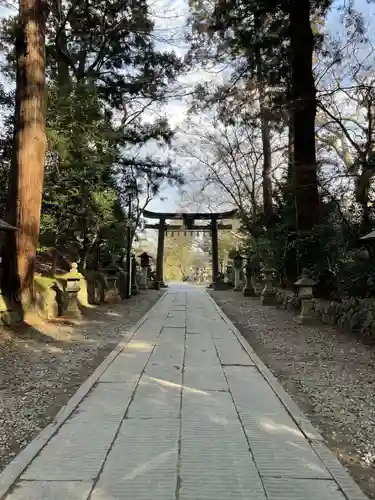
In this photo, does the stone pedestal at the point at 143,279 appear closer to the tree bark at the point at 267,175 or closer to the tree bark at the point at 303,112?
the tree bark at the point at 267,175

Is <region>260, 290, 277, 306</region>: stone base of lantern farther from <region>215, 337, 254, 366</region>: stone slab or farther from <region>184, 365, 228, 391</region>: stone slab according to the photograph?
<region>184, 365, 228, 391</region>: stone slab

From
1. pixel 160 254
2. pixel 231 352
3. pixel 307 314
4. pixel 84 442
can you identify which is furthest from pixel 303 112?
pixel 160 254

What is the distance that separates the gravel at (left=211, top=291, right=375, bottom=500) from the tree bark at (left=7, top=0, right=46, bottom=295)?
13.0ft

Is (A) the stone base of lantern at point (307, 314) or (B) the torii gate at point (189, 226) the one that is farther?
(B) the torii gate at point (189, 226)

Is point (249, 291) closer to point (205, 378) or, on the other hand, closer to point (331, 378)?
point (331, 378)

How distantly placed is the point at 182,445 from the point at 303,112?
29.2 feet

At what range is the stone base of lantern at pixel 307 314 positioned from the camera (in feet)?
28.7

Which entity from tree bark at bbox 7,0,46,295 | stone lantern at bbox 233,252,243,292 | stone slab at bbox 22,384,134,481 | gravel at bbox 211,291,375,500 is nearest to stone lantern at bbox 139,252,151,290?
stone lantern at bbox 233,252,243,292

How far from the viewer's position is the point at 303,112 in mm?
10336

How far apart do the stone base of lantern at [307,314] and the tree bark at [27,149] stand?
16.3ft

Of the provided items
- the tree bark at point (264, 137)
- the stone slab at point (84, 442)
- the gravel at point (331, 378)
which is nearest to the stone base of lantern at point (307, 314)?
the gravel at point (331, 378)

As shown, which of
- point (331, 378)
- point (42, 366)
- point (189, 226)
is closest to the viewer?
point (331, 378)

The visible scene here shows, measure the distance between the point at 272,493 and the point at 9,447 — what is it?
170cm

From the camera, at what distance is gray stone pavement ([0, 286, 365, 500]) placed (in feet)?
7.96
